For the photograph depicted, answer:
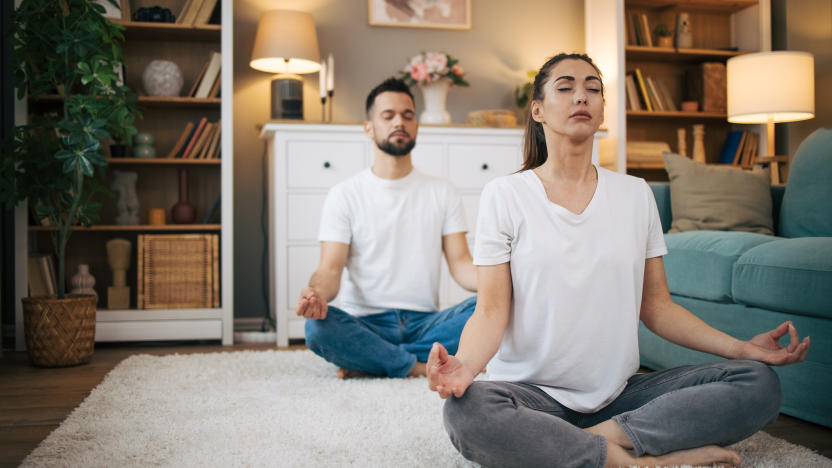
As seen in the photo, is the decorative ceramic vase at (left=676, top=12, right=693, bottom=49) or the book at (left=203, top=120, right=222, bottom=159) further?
the decorative ceramic vase at (left=676, top=12, right=693, bottom=49)

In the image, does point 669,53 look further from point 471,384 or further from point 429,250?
point 471,384

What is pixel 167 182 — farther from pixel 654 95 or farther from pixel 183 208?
pixel 654 95

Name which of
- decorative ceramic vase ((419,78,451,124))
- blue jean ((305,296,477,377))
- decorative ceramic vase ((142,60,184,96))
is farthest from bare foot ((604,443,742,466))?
decorative ceramic vase ((142,60,184,96))

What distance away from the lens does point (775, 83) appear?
357cm

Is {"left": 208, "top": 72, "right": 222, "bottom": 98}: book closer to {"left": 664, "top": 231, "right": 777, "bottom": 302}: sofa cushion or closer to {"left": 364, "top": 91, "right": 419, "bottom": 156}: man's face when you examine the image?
{"left": 364, "top": 91, "right": 419, "bottom": 156}: man's face

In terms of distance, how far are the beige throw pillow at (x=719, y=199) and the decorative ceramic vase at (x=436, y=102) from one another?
1219 millimetres

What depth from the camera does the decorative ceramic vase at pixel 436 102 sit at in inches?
139

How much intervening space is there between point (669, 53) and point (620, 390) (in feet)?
10.5

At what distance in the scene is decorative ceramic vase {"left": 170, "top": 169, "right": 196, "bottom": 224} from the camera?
344 centimetres

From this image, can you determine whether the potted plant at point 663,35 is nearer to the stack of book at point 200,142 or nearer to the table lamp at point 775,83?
the table lamp at point 775,83

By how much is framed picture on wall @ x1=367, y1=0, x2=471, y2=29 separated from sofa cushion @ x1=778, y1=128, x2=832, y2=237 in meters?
2.11

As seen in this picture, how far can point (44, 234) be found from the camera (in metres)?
3.55

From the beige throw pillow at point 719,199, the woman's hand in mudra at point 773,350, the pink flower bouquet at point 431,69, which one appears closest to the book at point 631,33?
the pink flower bouquet at point 431,69

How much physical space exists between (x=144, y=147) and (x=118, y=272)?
62cm
